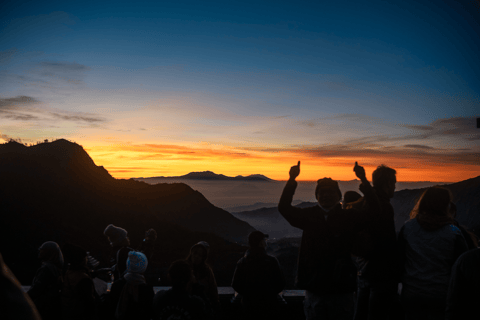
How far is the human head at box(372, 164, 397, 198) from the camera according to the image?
301 centimetres

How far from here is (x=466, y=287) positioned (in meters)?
1.49

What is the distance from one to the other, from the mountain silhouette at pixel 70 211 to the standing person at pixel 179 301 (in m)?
29.2

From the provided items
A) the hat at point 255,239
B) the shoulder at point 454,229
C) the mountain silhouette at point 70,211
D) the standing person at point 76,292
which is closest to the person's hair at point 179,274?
the hat at point 255,239

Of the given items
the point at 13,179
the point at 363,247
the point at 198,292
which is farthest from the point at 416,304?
the point at 13,179

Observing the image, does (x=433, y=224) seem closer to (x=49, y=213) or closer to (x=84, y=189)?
(x=49, y=213)

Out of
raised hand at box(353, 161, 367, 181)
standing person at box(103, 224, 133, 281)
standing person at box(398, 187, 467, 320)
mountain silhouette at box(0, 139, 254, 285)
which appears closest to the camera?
standing person at box(398, 187, 467, 320)

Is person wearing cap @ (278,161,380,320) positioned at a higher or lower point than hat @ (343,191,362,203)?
lower

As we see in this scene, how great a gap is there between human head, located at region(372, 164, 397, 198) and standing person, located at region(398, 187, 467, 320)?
385mm

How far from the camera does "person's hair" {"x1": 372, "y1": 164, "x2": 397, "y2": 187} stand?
3.02 m

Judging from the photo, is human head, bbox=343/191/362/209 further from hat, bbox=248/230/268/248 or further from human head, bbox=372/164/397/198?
hat, bbox=248/230/268/248

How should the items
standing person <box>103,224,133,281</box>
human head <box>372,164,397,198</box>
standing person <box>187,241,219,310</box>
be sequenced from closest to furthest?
human head <box>372,164,397,198</box> < standing person <box>187,241,219,310</box> < standing person <box>103,224,133,281</box>

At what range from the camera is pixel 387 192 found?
300cm

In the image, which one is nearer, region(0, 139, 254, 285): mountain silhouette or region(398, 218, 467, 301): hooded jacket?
region(398, 218, 467, 301): hooded jacket

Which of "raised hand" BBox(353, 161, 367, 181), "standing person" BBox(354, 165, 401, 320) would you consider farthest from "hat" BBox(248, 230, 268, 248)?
"raised hand" BBox(353, 161, 367, 181)
